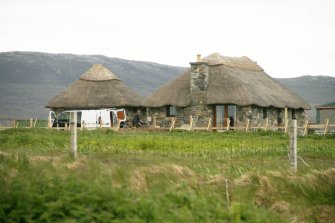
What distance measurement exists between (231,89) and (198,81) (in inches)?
97.5

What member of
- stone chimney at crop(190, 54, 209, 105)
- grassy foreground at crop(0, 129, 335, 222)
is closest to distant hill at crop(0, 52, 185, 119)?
stone chimney at crop(190, 54, 209, 105)

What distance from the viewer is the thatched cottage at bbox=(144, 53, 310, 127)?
1567 inches

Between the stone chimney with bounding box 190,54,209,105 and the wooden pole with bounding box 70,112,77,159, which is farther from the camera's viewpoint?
the stone chimney with bounding box 190,54,209,105

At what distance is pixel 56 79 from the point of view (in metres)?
85.9

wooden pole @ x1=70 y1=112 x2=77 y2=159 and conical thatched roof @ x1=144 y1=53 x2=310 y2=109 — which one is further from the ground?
conical thatched roof @ x1=144 y1=53 x2=310 y2=109

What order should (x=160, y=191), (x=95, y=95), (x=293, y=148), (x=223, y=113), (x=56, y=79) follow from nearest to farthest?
(x=160, y=191)
(x=293, y=148)
(x=223, y=113)
(x=95, y=95)
(x=56, y=79)

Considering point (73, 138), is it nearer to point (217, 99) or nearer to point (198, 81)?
point (217, 99)

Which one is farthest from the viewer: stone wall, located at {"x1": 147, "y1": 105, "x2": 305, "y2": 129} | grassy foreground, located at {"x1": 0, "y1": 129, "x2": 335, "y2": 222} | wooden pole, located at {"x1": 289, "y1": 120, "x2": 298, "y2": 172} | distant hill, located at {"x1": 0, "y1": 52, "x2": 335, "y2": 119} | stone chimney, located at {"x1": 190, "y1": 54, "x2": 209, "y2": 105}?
distant hill, located at {"x1": 0, "y1": 52, "x2": 335, "y2": 119}

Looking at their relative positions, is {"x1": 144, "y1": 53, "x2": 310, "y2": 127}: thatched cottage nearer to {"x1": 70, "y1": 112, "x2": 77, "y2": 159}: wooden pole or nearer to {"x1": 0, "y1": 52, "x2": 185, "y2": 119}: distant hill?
{"x1": 70, "y1": 112, "x2": 77, "y2": 159}: wooden pole

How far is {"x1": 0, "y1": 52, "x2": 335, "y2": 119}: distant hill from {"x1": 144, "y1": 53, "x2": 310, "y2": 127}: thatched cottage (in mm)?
36225

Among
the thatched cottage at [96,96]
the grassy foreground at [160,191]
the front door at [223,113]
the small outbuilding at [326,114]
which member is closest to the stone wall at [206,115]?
the front door at [223,113]

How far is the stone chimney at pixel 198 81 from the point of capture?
133ft

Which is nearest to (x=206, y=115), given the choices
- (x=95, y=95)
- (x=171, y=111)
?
(x=171, y=111)

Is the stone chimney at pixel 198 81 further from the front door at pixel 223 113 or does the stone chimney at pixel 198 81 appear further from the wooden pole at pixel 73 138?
the wooden pole at pixel 73 138
